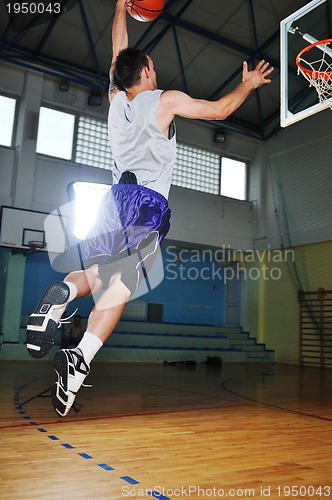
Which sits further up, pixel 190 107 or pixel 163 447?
pixel 190 107

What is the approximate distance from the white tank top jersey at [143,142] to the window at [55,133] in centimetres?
895

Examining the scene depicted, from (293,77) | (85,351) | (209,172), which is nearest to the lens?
(85,351)

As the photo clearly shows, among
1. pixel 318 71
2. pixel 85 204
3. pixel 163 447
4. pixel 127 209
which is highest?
pixel 318 71

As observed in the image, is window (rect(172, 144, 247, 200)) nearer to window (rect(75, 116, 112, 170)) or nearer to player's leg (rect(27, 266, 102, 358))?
window (rect(75, 116, 112, 170))

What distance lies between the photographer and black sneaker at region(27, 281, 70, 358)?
2.10 m

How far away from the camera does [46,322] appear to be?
2.10 metres

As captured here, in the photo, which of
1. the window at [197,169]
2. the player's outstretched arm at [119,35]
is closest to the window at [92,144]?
the window at [197,169]

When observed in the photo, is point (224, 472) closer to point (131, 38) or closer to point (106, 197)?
point (106, 197)

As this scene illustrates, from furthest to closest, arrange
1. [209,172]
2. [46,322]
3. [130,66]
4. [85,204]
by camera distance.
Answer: [209,172] → [85,204] → [130,66] → [46,322]

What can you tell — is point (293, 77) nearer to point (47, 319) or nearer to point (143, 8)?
point (143, 8)

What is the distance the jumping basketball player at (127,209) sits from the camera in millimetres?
2207

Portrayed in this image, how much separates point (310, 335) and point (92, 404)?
Result: 358 inches

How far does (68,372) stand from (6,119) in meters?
9.72

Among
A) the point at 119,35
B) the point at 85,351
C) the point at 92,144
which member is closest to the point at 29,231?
the point at 92,144
